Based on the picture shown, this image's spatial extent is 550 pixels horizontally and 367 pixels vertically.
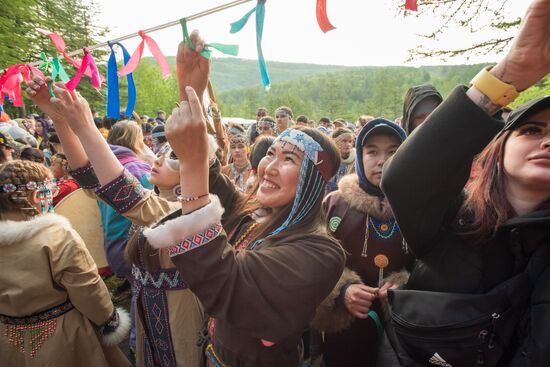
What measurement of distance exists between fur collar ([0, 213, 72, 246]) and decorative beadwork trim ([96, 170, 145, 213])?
774 millimetres

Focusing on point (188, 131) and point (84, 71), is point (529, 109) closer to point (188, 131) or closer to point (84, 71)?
point (188, 131)

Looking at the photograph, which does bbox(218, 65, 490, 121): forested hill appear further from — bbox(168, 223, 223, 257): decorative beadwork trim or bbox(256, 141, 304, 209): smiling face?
bbox(168, 223, 223, 257): decorative beadwork trim

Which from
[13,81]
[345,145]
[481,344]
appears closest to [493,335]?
[481,344]

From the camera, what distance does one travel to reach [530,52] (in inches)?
33.4

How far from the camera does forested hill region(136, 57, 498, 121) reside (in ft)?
140

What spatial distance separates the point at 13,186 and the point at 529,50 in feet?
8.88

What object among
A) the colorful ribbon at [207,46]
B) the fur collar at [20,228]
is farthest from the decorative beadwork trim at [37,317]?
the colorful ribbon at [207,46]

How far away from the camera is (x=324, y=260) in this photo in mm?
1375

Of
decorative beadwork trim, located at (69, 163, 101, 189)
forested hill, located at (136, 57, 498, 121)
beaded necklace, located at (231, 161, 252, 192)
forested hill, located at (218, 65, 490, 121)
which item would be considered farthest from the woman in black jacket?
forested hill, located at (218, 65, 490, 121)

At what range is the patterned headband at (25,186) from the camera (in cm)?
209

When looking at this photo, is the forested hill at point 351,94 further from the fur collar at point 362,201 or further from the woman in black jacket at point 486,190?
the woman in black jacket at point 486,190

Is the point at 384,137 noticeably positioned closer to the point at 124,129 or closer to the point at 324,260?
the point at 324,260

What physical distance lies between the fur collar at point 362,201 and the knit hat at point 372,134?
0.05 m

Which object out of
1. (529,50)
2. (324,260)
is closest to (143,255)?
(324,260)
